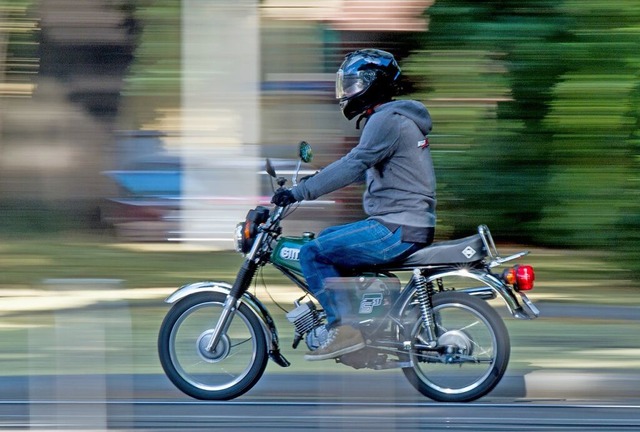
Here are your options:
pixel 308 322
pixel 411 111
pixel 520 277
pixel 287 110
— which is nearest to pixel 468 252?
pixel 520 277

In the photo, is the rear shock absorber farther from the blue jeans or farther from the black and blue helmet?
the black and blue helmet

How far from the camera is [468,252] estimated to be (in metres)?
6.35

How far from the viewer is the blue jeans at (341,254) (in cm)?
639

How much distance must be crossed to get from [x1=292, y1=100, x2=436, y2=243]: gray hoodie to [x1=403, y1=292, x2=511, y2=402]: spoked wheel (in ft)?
1.41

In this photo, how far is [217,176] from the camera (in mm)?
12992

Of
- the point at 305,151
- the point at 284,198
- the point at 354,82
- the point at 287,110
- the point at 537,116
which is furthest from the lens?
the point at 287,110

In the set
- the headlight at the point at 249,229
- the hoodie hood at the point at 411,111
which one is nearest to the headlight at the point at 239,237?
the headlight at the point at 249,229

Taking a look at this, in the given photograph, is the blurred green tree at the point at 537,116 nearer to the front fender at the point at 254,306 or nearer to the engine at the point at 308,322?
the engine at the point at 308,322

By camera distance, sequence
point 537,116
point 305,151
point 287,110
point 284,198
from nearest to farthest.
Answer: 1. point 305,151
2. point 284,198
3. point 537,116
4. point 287,110

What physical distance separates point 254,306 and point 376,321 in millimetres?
658

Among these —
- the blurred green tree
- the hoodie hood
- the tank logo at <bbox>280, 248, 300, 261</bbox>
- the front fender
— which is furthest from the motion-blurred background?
the front fender

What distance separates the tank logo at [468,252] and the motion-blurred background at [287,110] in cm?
476

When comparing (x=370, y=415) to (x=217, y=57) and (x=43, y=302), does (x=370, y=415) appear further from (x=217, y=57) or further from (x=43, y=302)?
(x=217, y=57)

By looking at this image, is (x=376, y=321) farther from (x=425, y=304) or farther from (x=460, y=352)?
(x=460, y=352)
